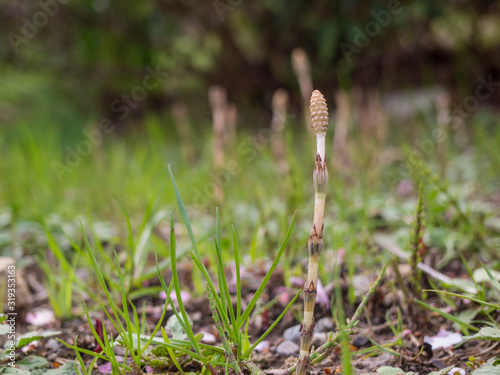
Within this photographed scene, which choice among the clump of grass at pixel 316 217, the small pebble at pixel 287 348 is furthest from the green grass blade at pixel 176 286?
the small pebble at pixel 287 348

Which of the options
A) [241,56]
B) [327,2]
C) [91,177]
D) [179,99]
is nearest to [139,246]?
[91,177]

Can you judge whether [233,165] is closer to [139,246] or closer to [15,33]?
[139,246]

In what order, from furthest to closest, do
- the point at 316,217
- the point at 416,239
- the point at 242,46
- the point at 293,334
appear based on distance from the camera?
the point at 242,46 → the point at 293,334 → the point at 416,239 → the point at 316,217

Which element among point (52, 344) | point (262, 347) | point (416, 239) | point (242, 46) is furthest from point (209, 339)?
point (242, 46)

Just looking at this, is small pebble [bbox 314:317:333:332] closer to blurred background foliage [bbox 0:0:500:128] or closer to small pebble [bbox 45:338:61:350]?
small pebble [bbox 45:338:61:350]

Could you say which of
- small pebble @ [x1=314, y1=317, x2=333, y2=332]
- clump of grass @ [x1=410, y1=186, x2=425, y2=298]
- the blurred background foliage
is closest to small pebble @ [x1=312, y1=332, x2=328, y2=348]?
small pebble @ [x1=314, y1=317, x2=333, y2=332]

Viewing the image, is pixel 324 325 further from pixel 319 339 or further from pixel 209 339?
pixel 209 339

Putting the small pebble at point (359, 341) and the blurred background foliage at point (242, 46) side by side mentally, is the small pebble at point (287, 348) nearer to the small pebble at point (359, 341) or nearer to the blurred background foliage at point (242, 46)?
the small pebble at point (359, 341)
